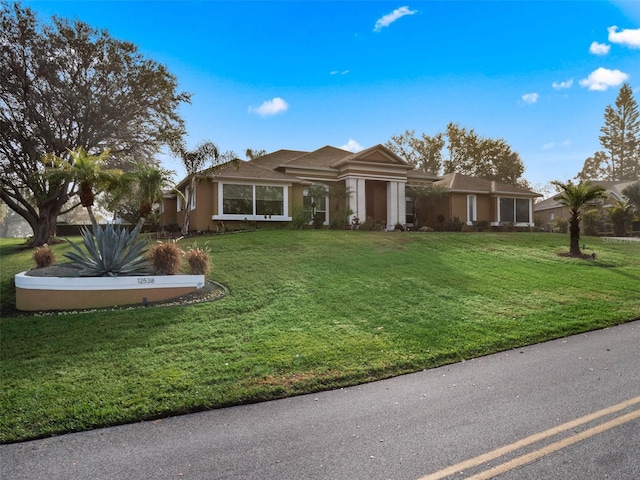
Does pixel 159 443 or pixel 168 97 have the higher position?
pixel 168 97

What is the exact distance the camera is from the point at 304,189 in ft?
82.3

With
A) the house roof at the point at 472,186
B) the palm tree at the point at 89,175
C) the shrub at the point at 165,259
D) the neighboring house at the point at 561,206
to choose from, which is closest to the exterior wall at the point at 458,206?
the house roof at the point at 472,186

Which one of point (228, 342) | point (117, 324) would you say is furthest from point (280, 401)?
point (117, 324)

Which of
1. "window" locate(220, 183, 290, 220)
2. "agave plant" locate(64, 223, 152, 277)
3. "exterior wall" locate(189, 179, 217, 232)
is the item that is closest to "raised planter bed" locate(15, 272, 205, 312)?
"agave plant" locate(64, 223, 152, 277)

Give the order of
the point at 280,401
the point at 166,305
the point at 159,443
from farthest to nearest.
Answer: the point at 166,305
the point at 280,401
the point at 159,443

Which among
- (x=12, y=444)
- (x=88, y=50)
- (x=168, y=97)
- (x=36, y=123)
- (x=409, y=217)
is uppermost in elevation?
(x=88, y=50)

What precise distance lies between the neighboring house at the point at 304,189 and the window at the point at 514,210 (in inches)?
254

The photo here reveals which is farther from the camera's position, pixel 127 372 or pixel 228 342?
pixel 228 342

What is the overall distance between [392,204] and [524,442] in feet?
76.8

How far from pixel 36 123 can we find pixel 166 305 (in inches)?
706

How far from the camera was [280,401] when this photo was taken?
5.14 metres

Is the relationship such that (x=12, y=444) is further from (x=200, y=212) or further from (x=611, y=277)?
(x=200, y=212)

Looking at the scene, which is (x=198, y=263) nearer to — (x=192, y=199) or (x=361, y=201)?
(x=192, y=199)

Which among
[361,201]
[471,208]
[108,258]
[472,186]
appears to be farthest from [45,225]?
[472,186]
